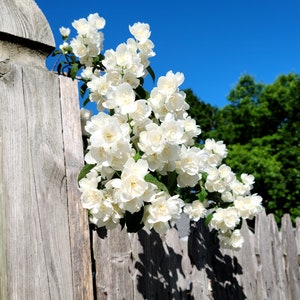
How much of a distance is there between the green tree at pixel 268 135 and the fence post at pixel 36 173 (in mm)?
13439

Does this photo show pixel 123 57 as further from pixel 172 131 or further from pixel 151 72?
pixel 172 131

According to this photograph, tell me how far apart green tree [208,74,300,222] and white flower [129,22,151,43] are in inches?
518

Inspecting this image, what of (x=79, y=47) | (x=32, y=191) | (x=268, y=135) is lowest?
(x=32, y=191)

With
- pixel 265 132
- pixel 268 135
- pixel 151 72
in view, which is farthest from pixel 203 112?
pixel 151 72

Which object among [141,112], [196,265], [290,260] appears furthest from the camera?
[290,260]

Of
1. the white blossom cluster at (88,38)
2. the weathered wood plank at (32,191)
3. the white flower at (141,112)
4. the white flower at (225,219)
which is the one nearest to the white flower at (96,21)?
the white blossom cluster at (88,38)

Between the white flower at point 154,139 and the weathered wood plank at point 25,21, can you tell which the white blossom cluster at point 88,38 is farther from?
the white flower at point 154,139

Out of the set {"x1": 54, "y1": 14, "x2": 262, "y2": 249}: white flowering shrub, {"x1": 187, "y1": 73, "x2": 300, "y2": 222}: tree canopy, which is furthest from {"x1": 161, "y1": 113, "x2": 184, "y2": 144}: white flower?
{"x1": 187, "y1": 73, "x2": 300, "y2": 222}: tree canopy

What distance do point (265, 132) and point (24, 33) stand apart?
1752 cm

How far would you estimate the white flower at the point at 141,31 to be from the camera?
175 cm

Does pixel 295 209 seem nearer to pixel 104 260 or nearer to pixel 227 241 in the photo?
pixel 227 241

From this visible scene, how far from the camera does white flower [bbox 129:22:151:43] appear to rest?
1754 millimetres

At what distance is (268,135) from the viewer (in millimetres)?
17359

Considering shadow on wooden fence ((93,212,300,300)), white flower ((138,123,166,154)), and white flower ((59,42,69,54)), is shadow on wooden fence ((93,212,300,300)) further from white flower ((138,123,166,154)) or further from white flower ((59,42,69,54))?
white flower ((59,42,69,54))
